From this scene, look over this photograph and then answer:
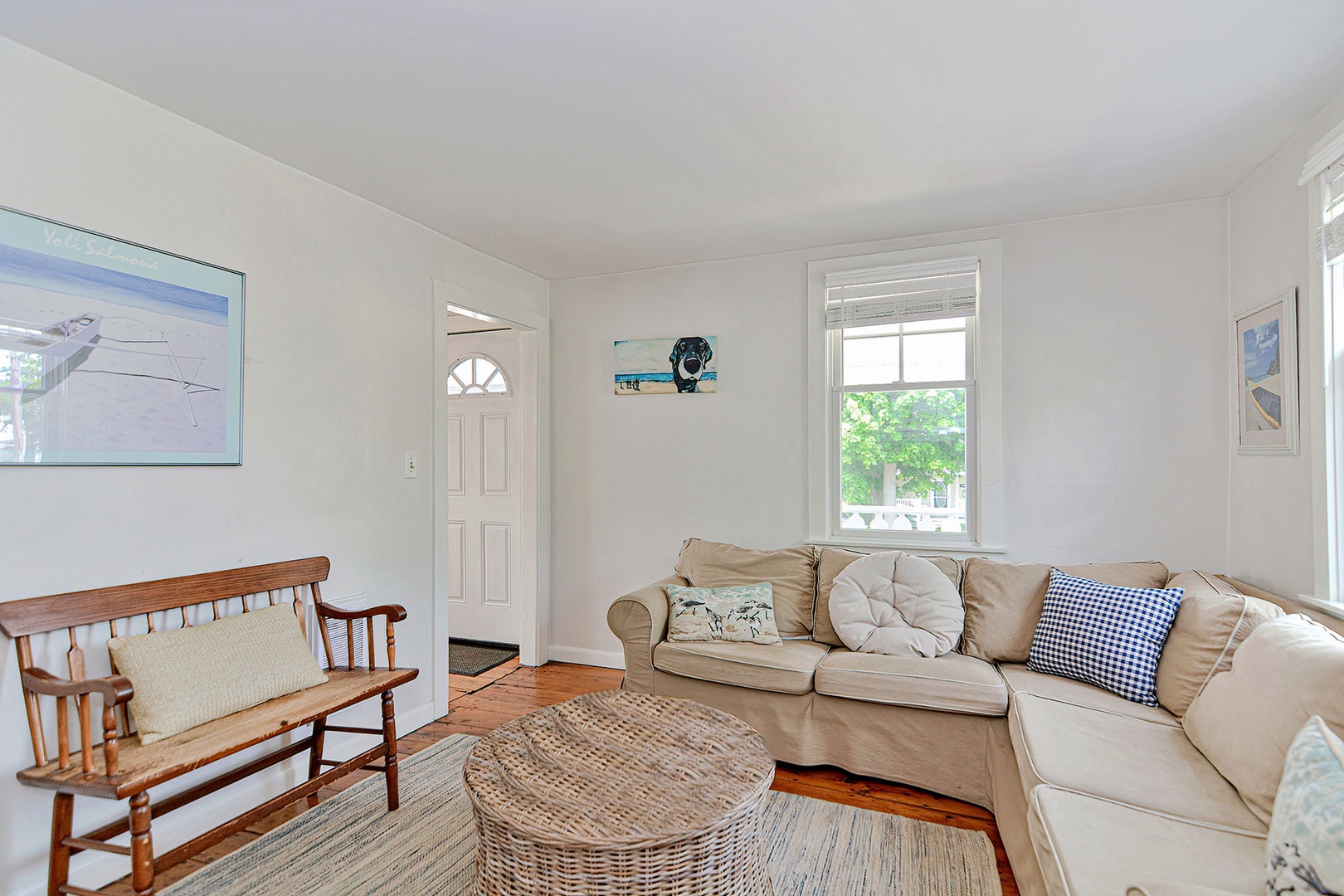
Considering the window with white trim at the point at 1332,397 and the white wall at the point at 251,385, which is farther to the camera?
the window with white trim at the point at 1332,397

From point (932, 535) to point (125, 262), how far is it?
3.57 metres

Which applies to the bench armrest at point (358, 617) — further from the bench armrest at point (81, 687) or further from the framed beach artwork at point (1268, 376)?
the framed beach artwork at point (1268, 376)

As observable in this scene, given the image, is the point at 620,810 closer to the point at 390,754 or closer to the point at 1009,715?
the point at 390,754

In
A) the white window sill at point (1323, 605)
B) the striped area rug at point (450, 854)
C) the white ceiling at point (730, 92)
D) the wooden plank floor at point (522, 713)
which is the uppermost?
the white ceiling at point (730, 92)

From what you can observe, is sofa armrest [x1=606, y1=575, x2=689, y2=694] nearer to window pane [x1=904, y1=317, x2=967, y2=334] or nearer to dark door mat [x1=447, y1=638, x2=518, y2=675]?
dark door mat [x1=447, y1=638, x2=518, y2=675]

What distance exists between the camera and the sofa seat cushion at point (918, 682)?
8.54ft

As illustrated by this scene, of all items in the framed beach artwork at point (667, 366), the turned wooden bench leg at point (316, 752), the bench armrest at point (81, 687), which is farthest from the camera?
the framed beach artwork at point (667, 366)

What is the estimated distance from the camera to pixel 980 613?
119 inches

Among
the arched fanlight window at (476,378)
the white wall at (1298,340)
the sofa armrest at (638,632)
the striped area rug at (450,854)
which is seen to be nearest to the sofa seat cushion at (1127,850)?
the striped area rug at (450,854)

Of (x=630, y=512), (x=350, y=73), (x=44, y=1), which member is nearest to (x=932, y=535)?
(x=630, y=512)

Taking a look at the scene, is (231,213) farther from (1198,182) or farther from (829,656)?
(1198,182)

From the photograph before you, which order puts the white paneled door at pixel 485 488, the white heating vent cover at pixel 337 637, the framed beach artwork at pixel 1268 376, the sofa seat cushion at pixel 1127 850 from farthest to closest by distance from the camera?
the white paneled door at pixel 485 488 < the white heating vent cover at pixel 337 637 < the framed beach artwork at pixel 1268 376 < the sofa seat cushion at pixel 1127 850

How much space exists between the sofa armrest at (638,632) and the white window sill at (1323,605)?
2408mm

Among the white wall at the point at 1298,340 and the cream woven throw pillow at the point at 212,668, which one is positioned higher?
the white wall at the point at 1298,340
